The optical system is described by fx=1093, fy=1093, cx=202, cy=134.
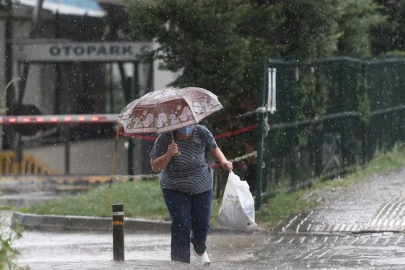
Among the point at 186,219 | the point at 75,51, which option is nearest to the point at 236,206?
the point at 186,219

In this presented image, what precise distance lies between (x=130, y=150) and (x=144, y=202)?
480 centimetres

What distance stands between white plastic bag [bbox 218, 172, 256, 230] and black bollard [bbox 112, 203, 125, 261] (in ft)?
3.17

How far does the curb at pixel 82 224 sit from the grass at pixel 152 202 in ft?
0.70

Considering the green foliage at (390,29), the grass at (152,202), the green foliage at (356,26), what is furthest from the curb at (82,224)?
the green foliage at (390,29)

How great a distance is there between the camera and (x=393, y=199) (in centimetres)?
1538

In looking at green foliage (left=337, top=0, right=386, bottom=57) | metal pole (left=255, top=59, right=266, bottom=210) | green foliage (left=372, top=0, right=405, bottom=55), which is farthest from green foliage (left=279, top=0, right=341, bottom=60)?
green foliage (left=372, top=0, right=405, bottom=55)

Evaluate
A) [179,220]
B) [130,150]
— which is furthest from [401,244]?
[130,150]

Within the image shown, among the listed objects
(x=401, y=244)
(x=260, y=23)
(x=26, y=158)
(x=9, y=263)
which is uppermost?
(x=260, y=23)

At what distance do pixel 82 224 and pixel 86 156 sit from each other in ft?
29.2

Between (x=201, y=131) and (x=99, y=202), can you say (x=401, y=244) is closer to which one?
(x=201, y=131)

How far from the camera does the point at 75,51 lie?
77.9 feet

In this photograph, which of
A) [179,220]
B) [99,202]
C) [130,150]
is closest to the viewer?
[179,220]

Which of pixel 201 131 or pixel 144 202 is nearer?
pixel 201 131

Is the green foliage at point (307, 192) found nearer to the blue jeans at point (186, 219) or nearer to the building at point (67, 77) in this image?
the blue jeans at point (186, 219)
